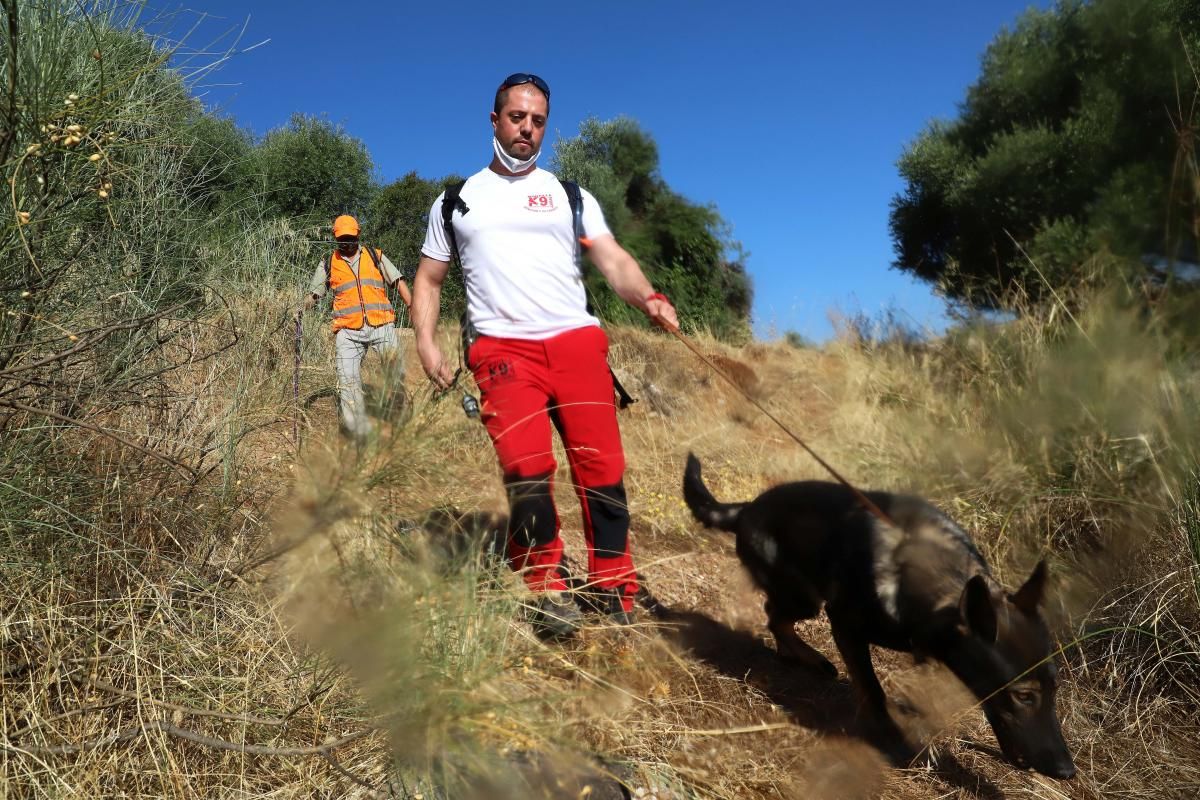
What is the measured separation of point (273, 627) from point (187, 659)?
271 mm

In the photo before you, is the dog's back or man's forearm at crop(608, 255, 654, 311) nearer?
the dog's back

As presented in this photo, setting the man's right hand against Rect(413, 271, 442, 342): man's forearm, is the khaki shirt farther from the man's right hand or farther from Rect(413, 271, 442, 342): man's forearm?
the man's right hand

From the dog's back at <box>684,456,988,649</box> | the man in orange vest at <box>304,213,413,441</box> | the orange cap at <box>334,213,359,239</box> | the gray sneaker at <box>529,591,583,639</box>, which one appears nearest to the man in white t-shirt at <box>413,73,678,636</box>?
the gray sneaker at <box>529,591,583,639</box>

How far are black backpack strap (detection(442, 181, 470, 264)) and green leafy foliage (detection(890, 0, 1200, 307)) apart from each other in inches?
205

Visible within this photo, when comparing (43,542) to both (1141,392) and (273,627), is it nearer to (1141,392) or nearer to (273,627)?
(273,627)

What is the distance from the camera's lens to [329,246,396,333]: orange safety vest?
20.7 ft

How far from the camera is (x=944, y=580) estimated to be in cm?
323

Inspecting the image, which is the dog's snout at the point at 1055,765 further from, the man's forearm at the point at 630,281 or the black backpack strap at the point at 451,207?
the black backpack strap at the point at 451,207

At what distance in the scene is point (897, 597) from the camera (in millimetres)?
3305

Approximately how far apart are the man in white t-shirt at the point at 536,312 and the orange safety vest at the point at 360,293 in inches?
108

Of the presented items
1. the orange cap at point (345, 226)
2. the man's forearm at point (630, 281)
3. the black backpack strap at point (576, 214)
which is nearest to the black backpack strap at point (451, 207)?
the black backpack strap at point (576, 214)

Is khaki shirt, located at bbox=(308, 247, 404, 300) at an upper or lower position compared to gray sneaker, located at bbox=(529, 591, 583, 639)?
upper

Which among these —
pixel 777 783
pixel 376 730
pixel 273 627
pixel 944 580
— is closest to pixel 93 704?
pixel 273 627

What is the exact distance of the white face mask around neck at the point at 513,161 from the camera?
3.61 meters
